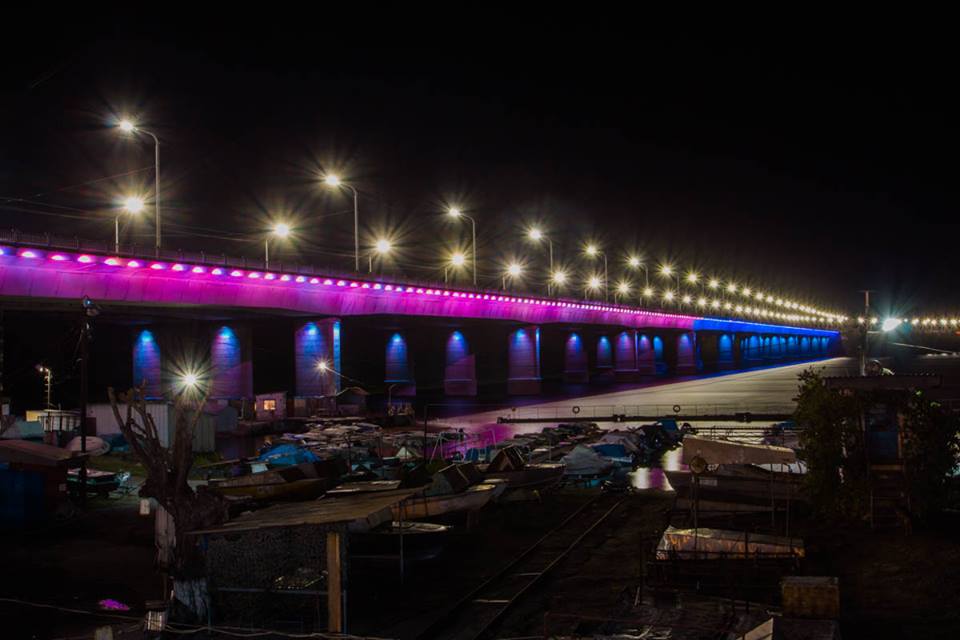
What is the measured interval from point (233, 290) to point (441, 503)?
126 feet

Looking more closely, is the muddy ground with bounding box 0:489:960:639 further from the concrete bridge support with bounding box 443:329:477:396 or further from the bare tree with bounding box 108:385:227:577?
the concrete bridge support with bounding box 443:329:477:396

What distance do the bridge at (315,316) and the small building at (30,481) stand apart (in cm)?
1891

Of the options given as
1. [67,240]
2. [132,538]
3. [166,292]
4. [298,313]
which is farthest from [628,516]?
[298,313]

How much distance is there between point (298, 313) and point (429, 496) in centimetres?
4662

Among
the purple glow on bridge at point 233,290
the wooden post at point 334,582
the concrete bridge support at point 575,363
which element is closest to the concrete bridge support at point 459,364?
the purple glow on bridge at point 233,290

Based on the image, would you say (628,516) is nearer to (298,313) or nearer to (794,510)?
(794,510)

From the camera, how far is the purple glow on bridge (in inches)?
1678

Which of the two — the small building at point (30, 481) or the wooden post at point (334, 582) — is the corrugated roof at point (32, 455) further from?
the wooden post at point (334, 582)

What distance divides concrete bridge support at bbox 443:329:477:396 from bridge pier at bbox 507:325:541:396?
5.43 m

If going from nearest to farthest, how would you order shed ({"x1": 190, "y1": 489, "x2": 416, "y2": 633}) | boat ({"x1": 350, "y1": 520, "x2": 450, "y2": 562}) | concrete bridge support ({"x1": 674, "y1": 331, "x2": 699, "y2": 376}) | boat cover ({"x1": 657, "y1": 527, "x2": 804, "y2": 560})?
shed ({"x1": 190, "y1": 489, "x2": 416, "y2": 633}), boat cover ({"x1": 657, "y1": 527, "x2": 804, "y2": 560}), boat ({"x1": 350, "y1": 520, "x2": 450, "y2": 562}), concrete bridge support ({"x1": 674, "y1": 331, "x2": 699, "y2": 376})

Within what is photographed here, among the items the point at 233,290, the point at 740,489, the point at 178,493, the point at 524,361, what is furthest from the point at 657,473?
the point at 524,361

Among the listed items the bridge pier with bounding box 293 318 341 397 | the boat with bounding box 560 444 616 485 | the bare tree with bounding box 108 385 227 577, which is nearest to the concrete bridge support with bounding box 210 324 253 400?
the bridge pier with bounding box 293 318 341 397

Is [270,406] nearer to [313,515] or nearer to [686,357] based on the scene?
[313,515]

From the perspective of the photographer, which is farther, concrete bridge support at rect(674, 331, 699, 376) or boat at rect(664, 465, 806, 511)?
concrete bridge support at rect(674, 331, 699, 376)
